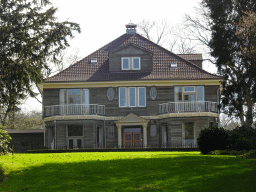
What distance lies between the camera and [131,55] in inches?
1458

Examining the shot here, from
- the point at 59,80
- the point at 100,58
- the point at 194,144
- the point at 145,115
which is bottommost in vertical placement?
the point at 194,144

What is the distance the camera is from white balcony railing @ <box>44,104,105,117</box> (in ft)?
114

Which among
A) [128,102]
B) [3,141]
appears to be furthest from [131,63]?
[3,141]

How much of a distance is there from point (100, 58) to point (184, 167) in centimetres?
2462

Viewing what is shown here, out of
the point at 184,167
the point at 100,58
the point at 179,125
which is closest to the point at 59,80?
the point at 100,58

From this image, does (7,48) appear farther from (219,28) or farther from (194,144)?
(194,144)

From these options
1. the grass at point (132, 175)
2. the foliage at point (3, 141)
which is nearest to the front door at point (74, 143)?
the foliage at point (3, 141)

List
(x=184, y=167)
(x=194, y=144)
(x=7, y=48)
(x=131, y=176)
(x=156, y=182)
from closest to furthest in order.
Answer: (x=156, y=182)
(x=131, y=176)
(x=184, y=167)
(x=7, y=48)
(x=194, y=144)

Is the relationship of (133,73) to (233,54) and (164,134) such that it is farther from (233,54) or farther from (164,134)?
(233,54)

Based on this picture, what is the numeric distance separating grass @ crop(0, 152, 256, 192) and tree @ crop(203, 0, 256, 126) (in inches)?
375

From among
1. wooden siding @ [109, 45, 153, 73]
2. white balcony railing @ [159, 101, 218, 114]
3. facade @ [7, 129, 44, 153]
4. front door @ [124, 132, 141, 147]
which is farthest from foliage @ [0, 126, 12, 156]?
facade @ [7, 129, 44, 153]

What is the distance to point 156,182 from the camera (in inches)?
500

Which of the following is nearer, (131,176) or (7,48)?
(131,176)

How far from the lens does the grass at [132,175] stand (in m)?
12.2
